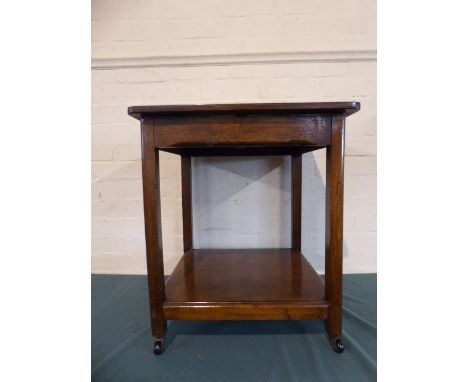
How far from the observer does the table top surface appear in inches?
27.9

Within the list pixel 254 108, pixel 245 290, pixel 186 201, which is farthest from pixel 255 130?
pixel 186 201

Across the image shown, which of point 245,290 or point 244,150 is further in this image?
point 244,150

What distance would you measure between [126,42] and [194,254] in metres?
1.06

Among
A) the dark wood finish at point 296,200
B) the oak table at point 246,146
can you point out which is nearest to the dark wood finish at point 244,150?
the dark wood finish at point 296,200

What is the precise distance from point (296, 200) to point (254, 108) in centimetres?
64

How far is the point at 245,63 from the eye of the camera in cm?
132

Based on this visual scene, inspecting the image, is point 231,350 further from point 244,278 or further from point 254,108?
point 254,108

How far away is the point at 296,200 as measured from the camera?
1.26 m

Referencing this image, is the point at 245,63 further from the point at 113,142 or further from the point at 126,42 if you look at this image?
the point at 113,142

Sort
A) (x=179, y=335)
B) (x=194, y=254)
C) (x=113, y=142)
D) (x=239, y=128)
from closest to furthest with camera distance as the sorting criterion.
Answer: (x=239, y=128), (x=179, y=335), (x=194, y=254), (x=113, y=142)

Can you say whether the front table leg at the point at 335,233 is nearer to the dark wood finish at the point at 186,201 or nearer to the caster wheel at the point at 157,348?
the caster wheel at the point at 157,348

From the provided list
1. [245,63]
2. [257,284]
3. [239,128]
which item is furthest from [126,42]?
[257,284]

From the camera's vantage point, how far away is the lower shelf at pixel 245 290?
80cm

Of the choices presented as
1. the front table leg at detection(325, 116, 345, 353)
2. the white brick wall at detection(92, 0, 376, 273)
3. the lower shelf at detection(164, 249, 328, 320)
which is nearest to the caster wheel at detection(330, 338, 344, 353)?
the front table leg at detection(325, 116, 345, 353)
